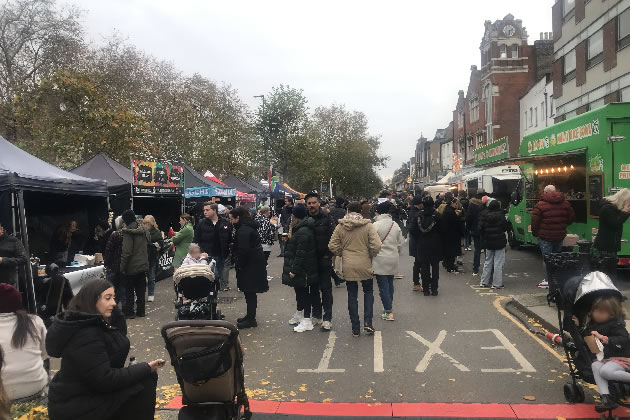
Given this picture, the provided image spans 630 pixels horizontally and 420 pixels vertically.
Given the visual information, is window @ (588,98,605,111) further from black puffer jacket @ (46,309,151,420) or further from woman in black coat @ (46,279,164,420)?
black puffer jacket @ (46,309,151,420)

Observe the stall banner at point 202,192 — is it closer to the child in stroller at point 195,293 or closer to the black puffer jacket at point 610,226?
the child in stroller at point 195,293

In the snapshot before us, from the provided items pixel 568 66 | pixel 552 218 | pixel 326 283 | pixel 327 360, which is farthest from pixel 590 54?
pixel 327 360

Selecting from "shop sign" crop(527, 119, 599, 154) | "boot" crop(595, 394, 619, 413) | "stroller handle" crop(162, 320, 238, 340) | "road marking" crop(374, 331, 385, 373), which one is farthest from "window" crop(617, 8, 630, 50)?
"stroller handle" crop(162, 320, 238, 340)

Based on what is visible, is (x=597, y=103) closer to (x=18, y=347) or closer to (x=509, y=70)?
(x=509, y=70)

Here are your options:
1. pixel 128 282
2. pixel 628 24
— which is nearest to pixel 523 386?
pixel 128 282

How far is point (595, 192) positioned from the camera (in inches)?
400

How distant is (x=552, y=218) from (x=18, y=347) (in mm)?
9031

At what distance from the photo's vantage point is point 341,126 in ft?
177

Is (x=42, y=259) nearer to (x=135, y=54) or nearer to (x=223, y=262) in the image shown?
(x=223, y=262)

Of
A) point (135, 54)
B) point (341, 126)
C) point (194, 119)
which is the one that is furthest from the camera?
point (341, 126)

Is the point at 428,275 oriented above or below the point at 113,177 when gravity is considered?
below

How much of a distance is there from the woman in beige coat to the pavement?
359 millimetres

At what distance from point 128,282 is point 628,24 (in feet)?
69.1

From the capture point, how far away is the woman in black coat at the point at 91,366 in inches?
129
